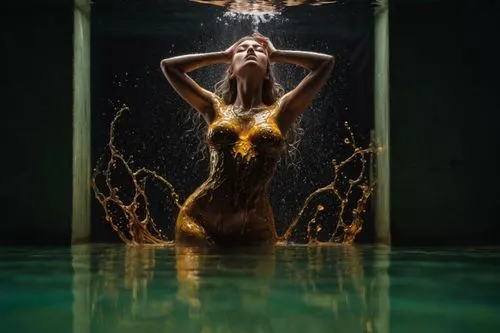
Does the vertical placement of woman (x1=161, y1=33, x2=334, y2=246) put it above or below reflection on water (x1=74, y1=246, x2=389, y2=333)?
above

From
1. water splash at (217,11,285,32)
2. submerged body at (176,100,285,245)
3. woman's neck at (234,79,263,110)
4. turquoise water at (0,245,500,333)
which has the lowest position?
turquoise water at (0,245,500,333)

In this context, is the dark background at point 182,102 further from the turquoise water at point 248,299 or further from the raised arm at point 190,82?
the turquoise water at point 248,299

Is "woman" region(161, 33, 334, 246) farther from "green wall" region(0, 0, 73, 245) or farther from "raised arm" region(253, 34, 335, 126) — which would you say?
"green wall" region(0, 0, 73, 245)

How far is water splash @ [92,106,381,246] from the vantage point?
25.5 ft

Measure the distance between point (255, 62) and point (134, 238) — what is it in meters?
2.98

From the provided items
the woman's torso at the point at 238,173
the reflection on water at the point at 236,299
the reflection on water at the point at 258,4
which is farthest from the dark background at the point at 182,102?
the reflection on water at the point at 236,299

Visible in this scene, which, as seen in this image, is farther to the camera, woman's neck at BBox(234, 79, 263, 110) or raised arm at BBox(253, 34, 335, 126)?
woman's neck at BBox(234, 79, 263, 110)

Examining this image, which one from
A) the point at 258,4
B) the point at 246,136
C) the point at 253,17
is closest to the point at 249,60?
the point at 246,136

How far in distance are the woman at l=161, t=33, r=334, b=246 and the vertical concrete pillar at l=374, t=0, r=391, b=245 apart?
1141mm

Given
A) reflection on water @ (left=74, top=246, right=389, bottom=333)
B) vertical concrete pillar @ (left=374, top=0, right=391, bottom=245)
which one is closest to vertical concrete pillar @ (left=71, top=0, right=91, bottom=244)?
vertical concrete pillar @ (left=374, top=0, right=391, bottom=245)

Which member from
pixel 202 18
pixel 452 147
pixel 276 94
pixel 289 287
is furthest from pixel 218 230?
pixel 202 18

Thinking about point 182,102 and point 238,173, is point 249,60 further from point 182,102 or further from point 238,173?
point 182,102

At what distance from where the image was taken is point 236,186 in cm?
530

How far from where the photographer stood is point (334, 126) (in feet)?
26.9
